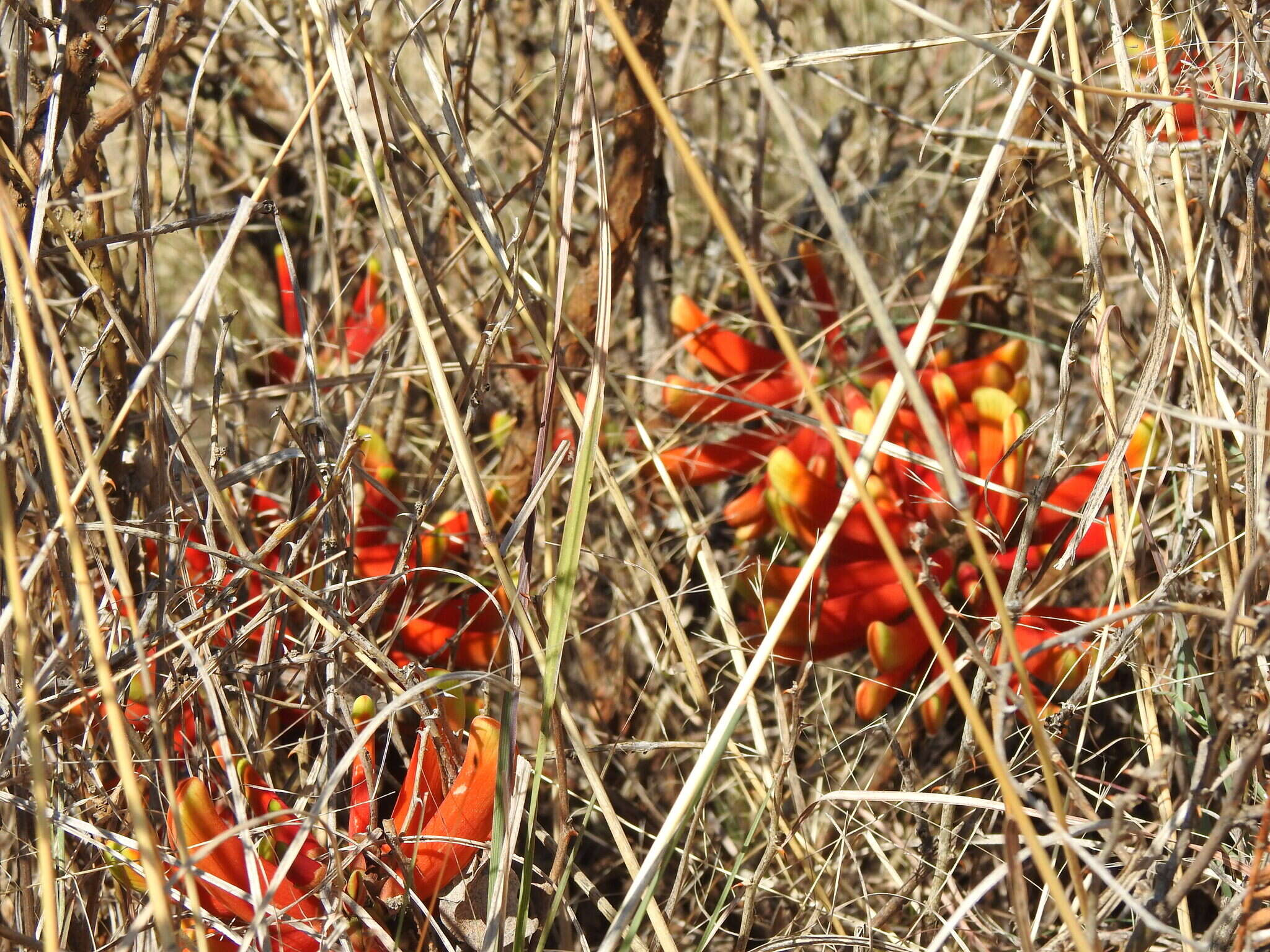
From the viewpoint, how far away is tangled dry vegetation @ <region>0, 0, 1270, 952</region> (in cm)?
54

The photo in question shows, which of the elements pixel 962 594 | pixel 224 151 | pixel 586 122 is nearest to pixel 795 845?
pixel 962 594

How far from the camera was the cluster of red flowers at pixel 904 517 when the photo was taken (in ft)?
2.42

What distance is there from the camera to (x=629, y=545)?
99 cm

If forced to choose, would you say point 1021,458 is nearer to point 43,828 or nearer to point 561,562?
point 561,562

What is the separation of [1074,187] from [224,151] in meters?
1.03

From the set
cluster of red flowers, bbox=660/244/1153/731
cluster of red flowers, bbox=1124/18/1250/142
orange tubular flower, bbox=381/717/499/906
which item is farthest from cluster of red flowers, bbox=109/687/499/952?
cluster of red flowers, bbox=1124/18/1250/142

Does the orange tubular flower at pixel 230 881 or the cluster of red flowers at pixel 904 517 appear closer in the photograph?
the orange tubular flower at pixel 230 881

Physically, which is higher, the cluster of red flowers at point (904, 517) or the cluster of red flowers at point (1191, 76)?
the cluster of red flowers at point (1191, 76)

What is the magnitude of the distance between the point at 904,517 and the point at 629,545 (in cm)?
27

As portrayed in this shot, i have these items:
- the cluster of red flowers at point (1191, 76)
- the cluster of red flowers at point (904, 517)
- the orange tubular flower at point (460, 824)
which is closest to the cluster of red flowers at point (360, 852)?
the orange tubular flower at point (460, 824)

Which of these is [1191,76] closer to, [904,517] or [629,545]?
[904,517]

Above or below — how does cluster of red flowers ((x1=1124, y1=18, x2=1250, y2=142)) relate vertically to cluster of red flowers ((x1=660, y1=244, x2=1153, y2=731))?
above

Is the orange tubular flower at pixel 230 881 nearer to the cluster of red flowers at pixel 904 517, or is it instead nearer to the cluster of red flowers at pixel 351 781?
the cluster of red flowers at pixel 351 781

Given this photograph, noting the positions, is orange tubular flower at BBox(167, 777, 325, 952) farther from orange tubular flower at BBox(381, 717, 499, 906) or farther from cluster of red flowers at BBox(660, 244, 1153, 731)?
Result: cluster of red flowers at BBox(660, 244, 1153, 731)
